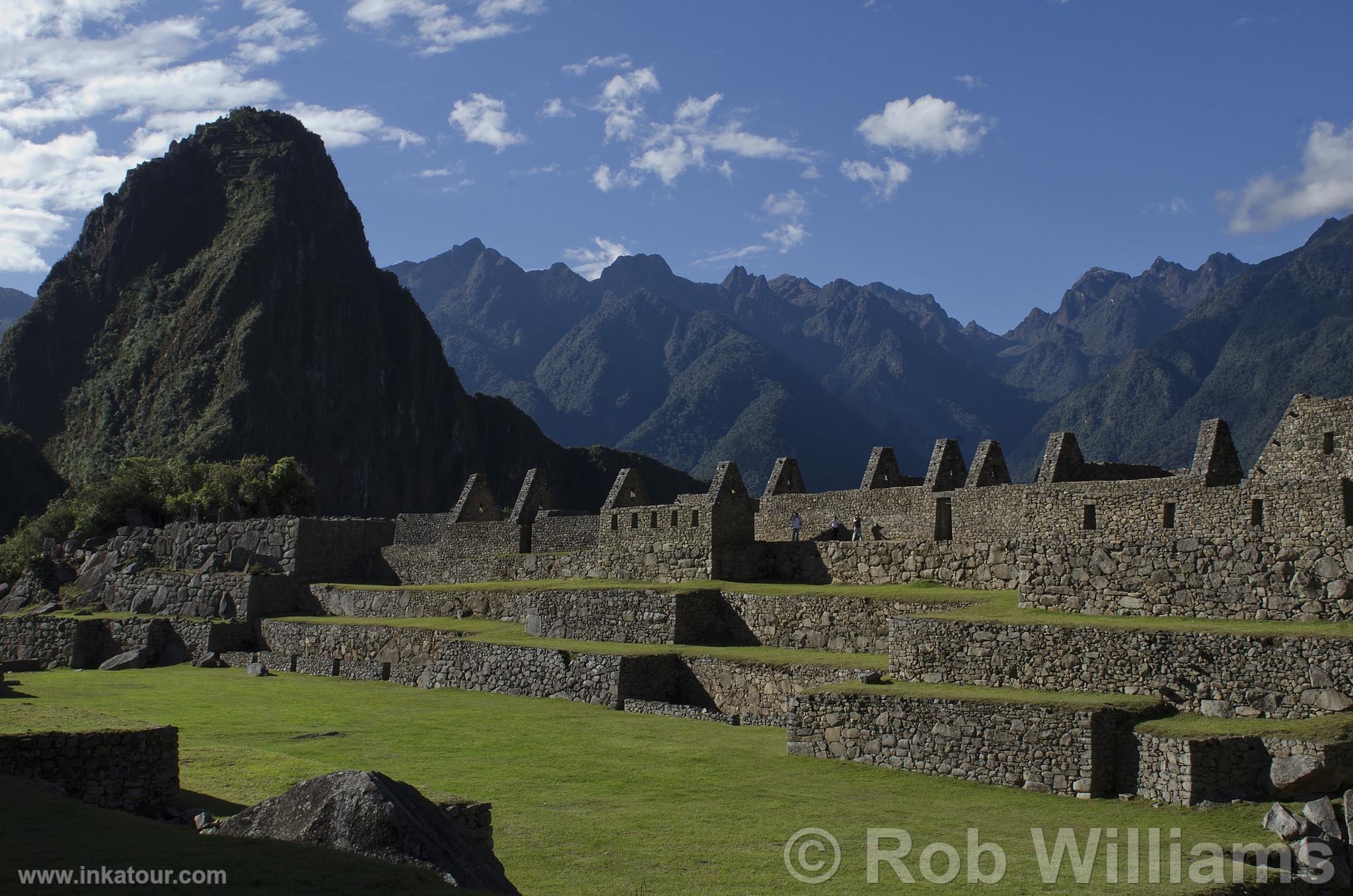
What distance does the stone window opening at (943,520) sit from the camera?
2500 centimetres

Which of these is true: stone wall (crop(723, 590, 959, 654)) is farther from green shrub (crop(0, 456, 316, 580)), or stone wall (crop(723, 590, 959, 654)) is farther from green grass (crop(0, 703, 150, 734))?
green shrub (crop(0, 456, 316, 580))

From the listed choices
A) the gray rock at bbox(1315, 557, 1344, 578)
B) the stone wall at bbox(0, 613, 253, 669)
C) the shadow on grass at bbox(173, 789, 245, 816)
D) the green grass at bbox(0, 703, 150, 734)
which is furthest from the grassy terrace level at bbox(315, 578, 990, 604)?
the green grass at bbox(0, 703, 150, 734)

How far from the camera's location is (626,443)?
376ft

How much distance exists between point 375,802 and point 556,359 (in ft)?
465

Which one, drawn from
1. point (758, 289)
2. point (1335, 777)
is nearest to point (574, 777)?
point (1335, 777)

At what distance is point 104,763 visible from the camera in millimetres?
11680

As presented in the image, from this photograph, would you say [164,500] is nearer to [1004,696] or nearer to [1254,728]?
[1004,696]

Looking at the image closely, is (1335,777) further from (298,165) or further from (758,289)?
(298,165)

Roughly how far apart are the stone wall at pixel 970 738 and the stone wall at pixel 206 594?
2143cm

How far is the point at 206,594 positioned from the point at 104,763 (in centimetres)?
2427

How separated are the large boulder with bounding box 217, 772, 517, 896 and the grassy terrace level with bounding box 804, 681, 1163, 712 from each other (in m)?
8.13

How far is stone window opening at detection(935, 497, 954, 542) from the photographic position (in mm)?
25000

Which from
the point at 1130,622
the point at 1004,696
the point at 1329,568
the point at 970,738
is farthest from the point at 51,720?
the point at 1329,568

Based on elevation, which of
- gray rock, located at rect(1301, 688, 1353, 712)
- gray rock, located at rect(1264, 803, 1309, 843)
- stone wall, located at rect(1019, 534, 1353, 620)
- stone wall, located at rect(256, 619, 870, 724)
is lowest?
stone wall, located at rect(256, 619, 870, 724)
